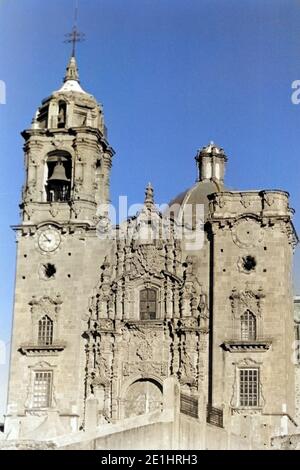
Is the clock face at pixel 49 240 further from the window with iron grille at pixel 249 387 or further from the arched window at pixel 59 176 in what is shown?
the window with iron grille at pixel 249 387

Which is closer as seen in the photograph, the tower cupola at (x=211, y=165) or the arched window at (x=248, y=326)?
the arched window at (x=248, y=326)

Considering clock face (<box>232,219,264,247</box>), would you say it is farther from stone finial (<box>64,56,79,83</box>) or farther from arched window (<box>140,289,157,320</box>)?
stone finial (<box>64,56,79,83</box>)

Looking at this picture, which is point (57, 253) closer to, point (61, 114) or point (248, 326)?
point (61, 114)

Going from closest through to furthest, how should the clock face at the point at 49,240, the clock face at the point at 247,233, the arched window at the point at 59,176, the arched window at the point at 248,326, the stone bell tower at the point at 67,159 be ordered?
the arched window at the point at 248,326 → the clock face at the point at 247,233 → the clock face at the point at 49,240 → the stone bell tower at the point at 67,159 → the arched window at the point at 59,176

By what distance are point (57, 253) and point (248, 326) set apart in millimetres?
Result: 7964

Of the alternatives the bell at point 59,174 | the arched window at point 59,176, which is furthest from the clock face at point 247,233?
the bell at point 59,174

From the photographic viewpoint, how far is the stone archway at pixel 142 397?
39.5 metres

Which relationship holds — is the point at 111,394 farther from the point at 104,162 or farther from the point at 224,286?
the point at 104,162

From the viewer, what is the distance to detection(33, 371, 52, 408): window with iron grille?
4016 centimetres

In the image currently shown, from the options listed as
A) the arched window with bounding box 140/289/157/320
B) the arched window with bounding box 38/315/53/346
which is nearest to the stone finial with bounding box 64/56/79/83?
the arched window with bounding box 140/289/157/320

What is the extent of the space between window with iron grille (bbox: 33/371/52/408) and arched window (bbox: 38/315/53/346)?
3.97 ft

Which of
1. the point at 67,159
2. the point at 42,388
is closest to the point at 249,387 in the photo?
the point at 42,388

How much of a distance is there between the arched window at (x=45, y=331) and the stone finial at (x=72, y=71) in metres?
10.2
